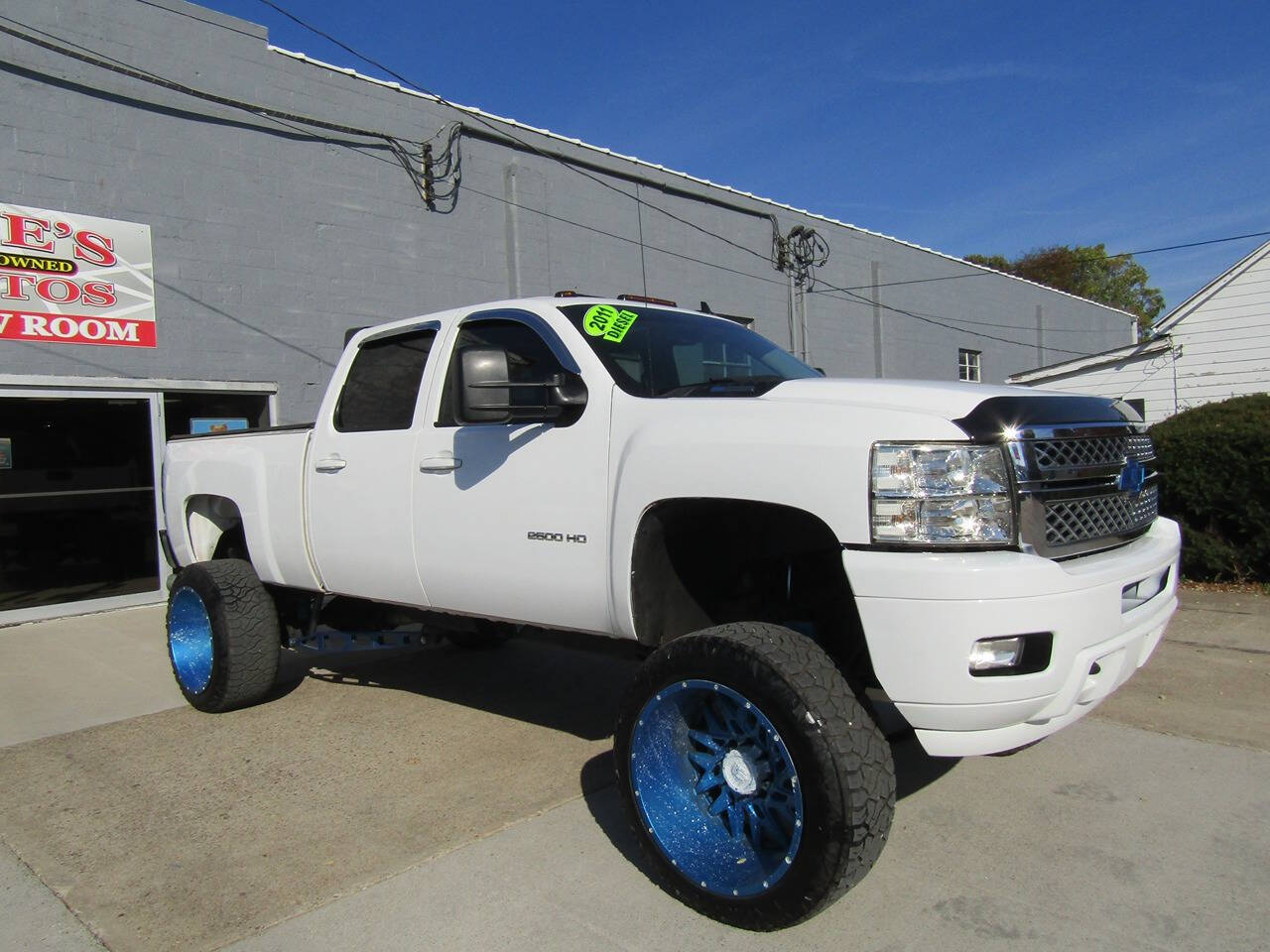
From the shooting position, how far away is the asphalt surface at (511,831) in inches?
117

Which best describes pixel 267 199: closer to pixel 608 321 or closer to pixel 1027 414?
pixel 608 321

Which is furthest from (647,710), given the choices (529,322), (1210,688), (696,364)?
(1210,688)

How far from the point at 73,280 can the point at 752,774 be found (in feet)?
27.5

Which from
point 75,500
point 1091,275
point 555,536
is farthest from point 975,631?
point 1091,275

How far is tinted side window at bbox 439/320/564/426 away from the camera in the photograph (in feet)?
12.8

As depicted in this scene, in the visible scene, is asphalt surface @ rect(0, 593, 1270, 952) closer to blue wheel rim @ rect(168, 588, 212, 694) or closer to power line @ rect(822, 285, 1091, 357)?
blue wheel rim @ rect(168, 588, 212, 694)

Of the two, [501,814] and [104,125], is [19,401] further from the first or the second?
[501,814]

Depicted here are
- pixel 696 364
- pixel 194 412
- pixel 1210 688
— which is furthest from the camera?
pixel 194 412

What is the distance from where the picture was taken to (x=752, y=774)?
9.62ft

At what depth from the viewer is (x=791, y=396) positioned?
3.02 metres

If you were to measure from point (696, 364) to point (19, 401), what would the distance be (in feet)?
24.8

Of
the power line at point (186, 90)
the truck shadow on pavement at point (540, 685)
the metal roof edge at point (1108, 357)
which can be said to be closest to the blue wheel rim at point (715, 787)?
the truck shadow on pavement at point (540, 685)

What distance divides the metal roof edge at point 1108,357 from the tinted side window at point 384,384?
1671cm

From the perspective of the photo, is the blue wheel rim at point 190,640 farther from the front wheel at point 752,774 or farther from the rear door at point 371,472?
the front wheel at point 752,774
